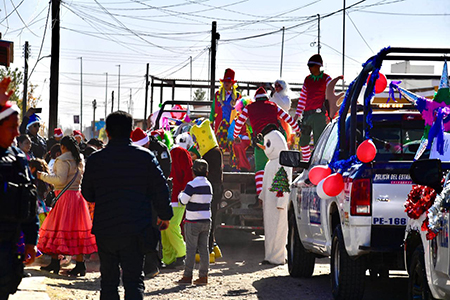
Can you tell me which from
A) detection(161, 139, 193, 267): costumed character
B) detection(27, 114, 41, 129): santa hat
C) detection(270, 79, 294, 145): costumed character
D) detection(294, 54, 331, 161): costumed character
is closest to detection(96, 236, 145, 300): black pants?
detection(161, 139, 193, 267): costumed character

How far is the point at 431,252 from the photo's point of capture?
5.92 meters

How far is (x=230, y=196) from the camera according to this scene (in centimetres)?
1445

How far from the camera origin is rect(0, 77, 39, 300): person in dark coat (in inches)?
219

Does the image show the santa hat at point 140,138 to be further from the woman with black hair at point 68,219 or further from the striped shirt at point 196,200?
the striped shirt at point 196,200

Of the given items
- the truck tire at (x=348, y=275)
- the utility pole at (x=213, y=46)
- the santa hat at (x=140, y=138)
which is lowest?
the truck tire at (x=348, y=275)

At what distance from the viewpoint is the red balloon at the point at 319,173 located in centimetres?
929

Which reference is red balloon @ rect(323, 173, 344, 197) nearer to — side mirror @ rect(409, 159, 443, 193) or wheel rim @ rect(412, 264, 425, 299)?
wheel rim @ rect(412, 264, 425, 299)

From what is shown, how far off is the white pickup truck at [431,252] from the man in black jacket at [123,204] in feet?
6.89

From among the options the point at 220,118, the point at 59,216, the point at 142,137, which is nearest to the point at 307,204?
the point at 142,137

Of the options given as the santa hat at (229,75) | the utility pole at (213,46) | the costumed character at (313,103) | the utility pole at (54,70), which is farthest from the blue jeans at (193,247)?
the utility pole at (213,46)

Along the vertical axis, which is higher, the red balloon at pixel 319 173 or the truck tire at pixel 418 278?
the red balloon at pixel 319 173

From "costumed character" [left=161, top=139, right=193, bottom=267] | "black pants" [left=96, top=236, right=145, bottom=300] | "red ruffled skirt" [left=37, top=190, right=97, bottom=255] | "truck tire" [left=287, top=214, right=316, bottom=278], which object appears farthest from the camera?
"costumed character" [left=161, top=139, right=193, bottom=267]

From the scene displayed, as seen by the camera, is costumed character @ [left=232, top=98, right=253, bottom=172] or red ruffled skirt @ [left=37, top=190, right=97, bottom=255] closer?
red ruffled skirt @ [left=37, top=190, right=97, bottom=255]

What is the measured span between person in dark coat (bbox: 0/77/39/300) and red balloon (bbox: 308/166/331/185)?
13.9 ft
